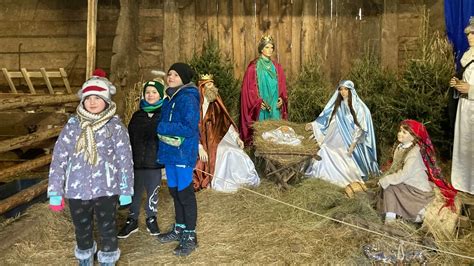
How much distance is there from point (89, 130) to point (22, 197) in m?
2.15

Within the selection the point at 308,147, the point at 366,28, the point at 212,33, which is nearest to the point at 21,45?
the point at 212,33

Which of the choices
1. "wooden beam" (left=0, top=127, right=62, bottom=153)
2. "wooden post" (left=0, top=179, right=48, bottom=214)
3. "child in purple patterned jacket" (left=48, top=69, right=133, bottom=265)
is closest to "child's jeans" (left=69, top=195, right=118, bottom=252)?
"child in purple patterned jacket" (left=48, top=69, right=133, bottom=265)

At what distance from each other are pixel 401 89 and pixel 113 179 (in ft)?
15.7

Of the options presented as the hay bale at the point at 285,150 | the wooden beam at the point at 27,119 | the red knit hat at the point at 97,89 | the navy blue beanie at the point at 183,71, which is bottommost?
the hay bale at the point at 285,150

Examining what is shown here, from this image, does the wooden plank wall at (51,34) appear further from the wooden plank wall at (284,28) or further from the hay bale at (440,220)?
the hay bale at (440,220)

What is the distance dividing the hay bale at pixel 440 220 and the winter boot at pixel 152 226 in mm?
2631

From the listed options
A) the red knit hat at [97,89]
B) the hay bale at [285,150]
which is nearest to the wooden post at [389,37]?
the hay bale at [285,150]

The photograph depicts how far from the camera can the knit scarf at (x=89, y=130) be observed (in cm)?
352

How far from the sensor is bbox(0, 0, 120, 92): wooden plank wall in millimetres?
8219

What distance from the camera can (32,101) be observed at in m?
5.55

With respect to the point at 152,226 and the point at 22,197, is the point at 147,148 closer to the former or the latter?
the point at 152,226

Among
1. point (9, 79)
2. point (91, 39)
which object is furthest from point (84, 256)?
point (9, 79)

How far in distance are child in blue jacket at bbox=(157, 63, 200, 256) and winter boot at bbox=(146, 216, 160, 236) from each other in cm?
43

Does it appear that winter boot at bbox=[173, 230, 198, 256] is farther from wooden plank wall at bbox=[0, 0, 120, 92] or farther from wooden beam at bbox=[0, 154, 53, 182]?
wooden plank wall at bbox=[0, 0, 120, 92]
